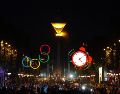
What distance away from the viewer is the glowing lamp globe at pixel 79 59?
20578 mm

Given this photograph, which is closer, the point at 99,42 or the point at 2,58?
the point at 2,58

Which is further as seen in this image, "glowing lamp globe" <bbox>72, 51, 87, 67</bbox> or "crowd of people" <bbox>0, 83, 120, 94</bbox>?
"crowd of people" <bbox>0, 83, 120, 94</bbox>

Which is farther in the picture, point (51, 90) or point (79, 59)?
point (51, 90)

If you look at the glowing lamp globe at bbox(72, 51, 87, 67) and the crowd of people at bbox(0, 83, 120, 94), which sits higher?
the glowing lamp globe at bbox(72, 51, 87, 67)

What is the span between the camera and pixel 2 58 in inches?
4035

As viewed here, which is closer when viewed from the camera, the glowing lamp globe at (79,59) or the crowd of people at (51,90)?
the glowing lamp globe at (79,59)

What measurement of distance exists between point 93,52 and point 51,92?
115659mm

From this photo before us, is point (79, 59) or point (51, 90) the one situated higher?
point (79, 59)

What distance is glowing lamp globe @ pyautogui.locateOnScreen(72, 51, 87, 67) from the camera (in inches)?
810

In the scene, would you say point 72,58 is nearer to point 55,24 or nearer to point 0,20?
point 55,24

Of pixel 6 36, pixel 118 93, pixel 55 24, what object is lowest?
pixel 118 93

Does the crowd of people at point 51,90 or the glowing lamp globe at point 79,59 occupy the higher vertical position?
the glowing lamp globe at point 79,59

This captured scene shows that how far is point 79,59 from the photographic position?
20.7 metres

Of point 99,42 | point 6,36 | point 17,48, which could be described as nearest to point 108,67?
point 6,36
